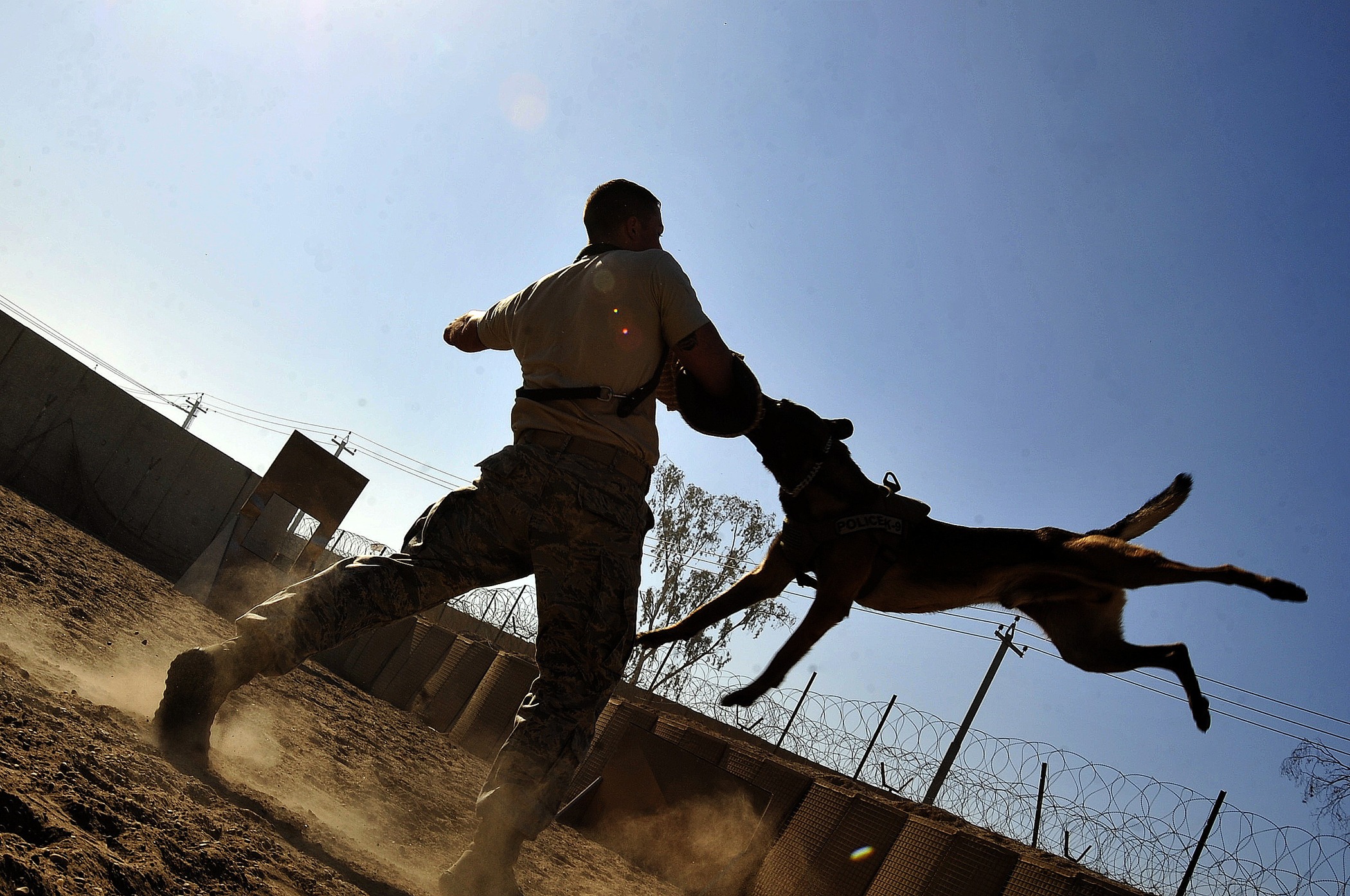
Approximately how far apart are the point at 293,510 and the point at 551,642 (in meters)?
10.4

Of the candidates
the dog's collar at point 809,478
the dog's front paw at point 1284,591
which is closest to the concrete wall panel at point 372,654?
the dog's collar at point 809,478

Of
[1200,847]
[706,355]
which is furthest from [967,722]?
[706,355]

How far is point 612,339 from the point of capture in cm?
272

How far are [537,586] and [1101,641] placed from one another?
238cm

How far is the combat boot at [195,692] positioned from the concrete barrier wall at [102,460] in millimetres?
9563

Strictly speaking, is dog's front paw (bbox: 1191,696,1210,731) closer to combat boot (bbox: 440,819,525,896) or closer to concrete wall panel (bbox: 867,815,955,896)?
concrete wall panel (bbox: 867,815,955,896)

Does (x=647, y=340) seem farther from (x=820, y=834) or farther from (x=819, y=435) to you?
(x=820, y=834)

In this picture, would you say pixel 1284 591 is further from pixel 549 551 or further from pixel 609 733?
pixel 609 733

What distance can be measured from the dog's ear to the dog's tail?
119cm

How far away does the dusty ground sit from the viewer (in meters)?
1.43

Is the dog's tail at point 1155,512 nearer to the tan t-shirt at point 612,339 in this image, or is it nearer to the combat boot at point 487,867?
the tan t-shirt at point 612,339

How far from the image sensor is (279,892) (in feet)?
5.41

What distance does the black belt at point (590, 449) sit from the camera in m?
2.66

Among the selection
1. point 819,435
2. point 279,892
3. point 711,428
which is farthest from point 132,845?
point 819,435
